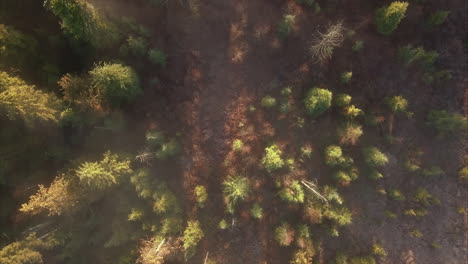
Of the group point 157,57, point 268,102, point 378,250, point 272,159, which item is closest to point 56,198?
point 157,57

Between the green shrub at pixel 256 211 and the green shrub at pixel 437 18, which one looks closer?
the green shrub at pixel 256 211

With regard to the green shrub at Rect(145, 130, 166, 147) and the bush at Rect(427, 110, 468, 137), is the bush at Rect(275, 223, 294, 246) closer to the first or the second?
the green shrub at Rect(145, 130, 166, 147)

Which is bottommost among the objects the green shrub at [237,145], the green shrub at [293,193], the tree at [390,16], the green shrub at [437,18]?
the green shrub at [293,193]

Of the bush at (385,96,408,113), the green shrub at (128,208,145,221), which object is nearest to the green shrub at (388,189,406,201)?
the bush at (385,96,408,113)

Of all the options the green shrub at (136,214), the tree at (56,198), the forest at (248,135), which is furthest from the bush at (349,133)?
the tree at (56,198)

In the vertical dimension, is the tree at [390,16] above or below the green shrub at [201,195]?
above

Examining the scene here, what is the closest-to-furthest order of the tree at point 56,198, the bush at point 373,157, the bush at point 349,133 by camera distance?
the tree at point 56,198 < the bush at point 349,133 < the bush at point 373,157

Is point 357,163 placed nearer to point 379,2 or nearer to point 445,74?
point 445,74

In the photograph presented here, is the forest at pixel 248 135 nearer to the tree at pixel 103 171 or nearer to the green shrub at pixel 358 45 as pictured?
the green shrub at pixel 358 45
